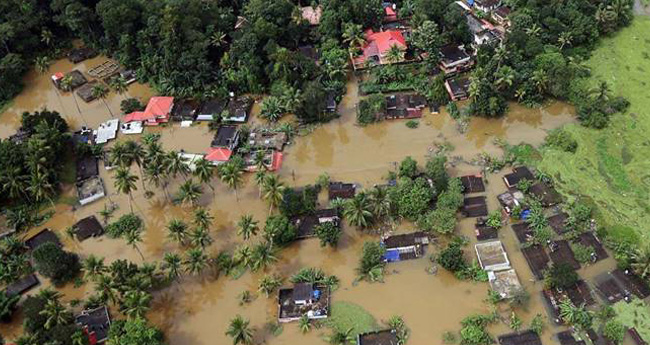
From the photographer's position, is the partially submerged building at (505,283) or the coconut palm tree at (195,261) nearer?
the partially submerged building at (505,283)

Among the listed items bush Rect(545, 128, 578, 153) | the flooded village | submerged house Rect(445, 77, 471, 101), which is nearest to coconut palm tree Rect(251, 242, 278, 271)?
the flooded village

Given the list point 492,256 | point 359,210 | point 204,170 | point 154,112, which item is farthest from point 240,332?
point 154,112

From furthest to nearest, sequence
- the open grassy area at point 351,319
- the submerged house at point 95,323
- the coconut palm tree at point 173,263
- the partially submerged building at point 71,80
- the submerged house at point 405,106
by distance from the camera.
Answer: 1. the partially submerged building at point 71,80
2. the submerged house at point 405,106
3. the coconut palm tree at point 173,263
4. the open grassy area at point 351,319
5. the submerged house at point 95,323

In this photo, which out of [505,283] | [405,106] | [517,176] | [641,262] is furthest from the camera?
[405,106]

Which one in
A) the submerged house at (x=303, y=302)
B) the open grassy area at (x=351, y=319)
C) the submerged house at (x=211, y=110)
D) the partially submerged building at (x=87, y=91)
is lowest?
the open grassy area at (x=351, y=319)

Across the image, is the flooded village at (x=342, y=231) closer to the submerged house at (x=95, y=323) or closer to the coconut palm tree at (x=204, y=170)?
the submerged house at (x=95, y=323)

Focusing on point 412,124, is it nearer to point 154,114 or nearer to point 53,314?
point 154,114

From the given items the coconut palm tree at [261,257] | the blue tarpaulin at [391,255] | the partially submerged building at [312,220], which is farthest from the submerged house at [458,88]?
the coconut palm tree at [261,257]

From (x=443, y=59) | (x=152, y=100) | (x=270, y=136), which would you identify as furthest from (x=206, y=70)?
(x=443, y=59)
